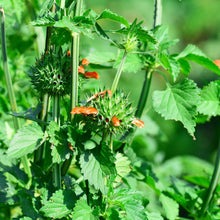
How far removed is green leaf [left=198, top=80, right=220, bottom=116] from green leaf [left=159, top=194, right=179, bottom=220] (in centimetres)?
31

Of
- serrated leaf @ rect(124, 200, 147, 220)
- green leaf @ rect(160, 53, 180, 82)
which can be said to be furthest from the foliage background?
serrated leaf @ rect(124, 200, 147, 220)

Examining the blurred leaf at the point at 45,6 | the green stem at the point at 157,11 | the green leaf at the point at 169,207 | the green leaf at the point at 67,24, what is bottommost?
the green leaf at the point at 169,207

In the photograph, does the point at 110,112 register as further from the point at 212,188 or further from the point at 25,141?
the point at 212,188

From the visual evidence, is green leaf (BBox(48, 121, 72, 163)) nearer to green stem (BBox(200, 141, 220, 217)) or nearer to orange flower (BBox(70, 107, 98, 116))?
orange flower (BBox(70, 107, 98, 116))

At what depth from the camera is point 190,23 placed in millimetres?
4781

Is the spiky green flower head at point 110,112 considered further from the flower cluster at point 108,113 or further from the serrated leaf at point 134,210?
the serrated leaf at point 134,210

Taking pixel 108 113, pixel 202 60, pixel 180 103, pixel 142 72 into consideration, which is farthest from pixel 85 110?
pixel 142 72

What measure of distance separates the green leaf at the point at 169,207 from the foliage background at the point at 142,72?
29 cm

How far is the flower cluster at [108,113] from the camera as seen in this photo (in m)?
0.78

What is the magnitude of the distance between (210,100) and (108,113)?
42cm

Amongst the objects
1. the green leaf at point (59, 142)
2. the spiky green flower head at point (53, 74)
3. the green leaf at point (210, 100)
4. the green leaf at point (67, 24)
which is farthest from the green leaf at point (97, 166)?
the green leaf at point (210, 100)

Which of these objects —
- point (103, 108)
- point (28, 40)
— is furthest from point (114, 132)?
point (28, 40)

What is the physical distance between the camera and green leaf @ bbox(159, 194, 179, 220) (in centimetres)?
106

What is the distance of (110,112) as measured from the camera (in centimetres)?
78
